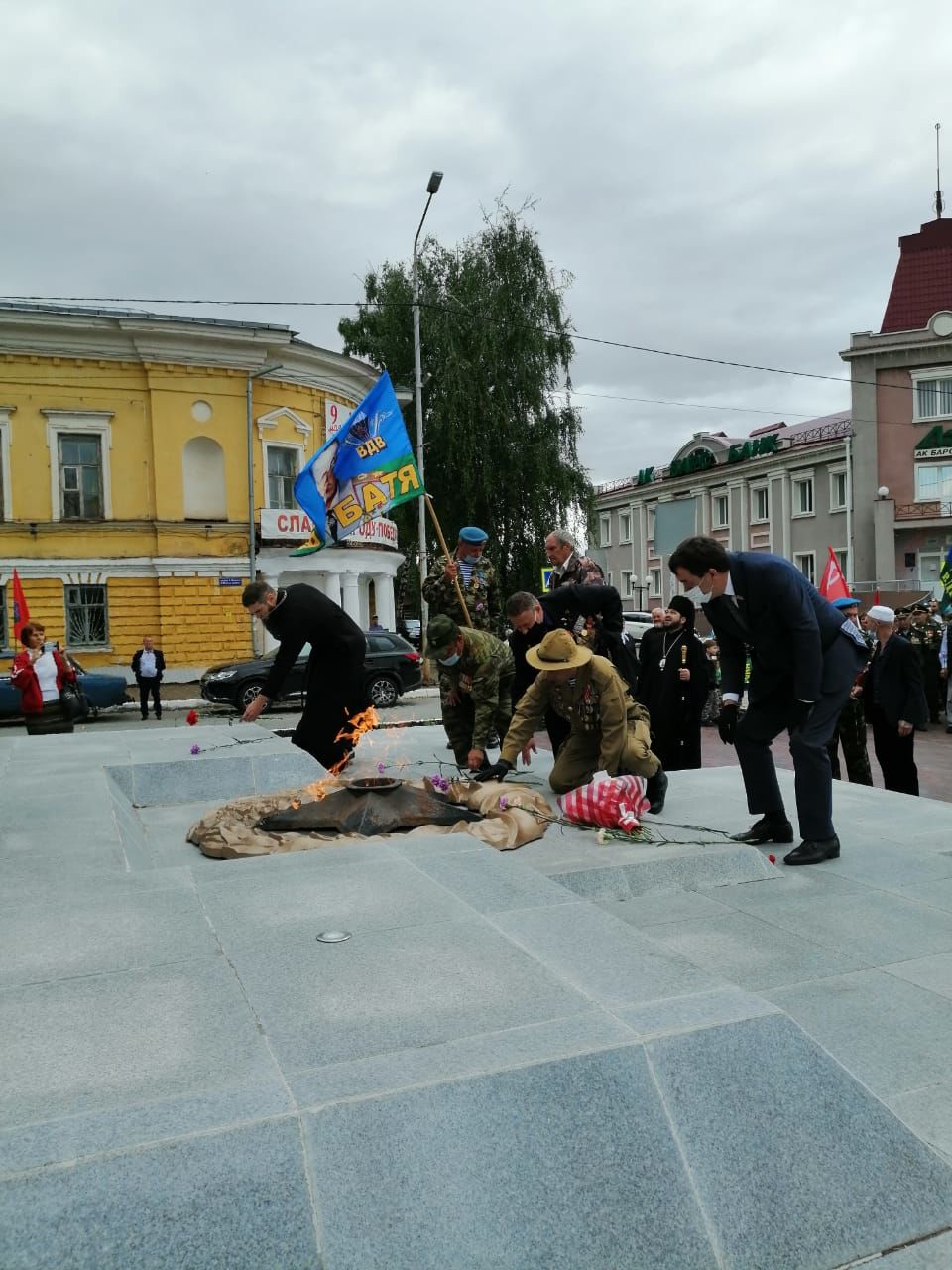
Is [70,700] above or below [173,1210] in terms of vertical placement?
above

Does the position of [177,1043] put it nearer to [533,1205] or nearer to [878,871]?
[533,1205]

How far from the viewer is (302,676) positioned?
63.7 feet

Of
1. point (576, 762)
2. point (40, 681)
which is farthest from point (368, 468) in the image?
point (576, 762)

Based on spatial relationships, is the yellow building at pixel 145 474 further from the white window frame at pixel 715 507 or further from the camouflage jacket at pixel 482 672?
the white window frame at pixel 715 507

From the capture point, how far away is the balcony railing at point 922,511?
38.3m

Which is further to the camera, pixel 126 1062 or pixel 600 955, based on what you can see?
pixel 600 955

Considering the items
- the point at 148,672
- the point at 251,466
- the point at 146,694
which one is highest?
the point at 251,466

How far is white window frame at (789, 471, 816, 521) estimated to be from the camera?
140 feet

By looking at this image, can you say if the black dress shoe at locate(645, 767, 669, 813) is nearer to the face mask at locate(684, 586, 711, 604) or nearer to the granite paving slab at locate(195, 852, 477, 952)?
the face mask at locate(684, 586, 711, 604)

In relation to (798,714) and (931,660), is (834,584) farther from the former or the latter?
(798,714)

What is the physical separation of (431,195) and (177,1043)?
25.1 meters

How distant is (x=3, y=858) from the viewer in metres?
4.45

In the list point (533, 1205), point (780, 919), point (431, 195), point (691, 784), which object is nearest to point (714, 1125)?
point (533, 1205)

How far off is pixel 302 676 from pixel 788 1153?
1754 cm
